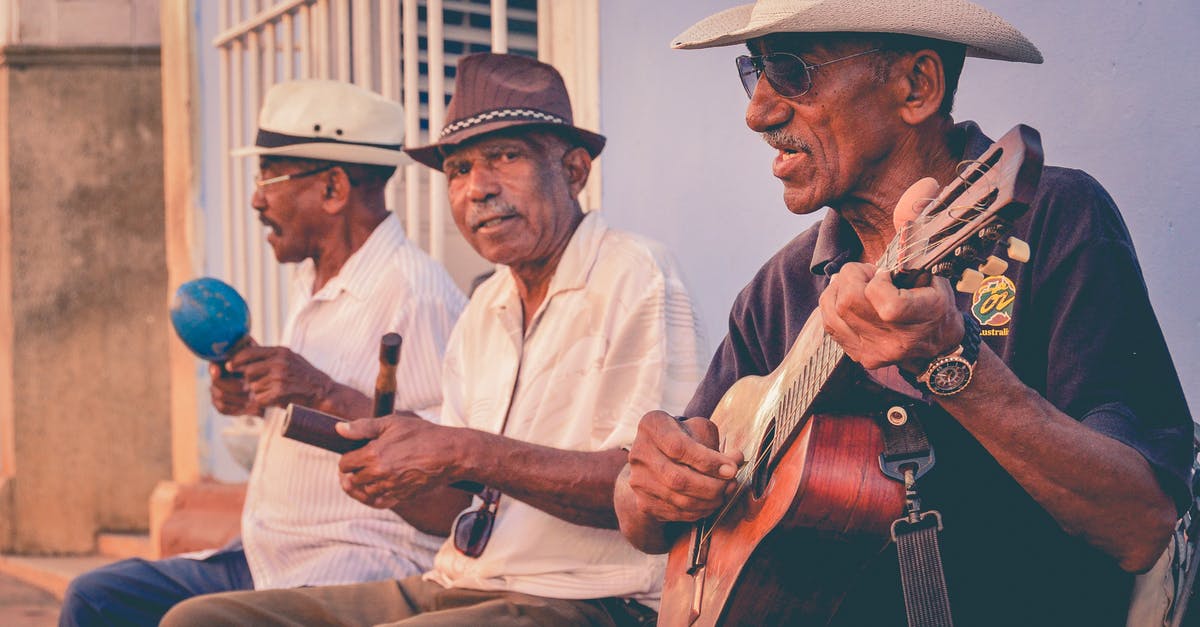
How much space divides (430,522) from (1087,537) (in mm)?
1979

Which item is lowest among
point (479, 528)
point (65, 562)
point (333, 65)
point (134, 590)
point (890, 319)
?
point (65, 562)

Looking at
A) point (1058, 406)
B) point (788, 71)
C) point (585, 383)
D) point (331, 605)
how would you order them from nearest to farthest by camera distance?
point (1058, 406), point (788, 71), point (585, 383), point (331, 605)

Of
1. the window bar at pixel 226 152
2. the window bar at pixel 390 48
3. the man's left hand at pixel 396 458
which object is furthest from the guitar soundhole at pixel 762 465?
the window bar at pixel 226 152

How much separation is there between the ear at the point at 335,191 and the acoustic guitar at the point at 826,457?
2205 millimetres

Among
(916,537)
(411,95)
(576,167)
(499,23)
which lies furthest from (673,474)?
(411,95)

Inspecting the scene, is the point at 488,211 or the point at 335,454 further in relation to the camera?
the point at 335,454

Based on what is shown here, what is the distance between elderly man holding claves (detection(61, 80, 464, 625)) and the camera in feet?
13.1

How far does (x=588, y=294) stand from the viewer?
3.48m

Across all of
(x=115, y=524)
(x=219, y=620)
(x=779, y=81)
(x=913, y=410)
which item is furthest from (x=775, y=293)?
(x=115, y=524)

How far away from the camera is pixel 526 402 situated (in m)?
3.49

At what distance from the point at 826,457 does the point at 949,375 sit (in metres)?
0.24

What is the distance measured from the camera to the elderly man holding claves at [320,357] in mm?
4000

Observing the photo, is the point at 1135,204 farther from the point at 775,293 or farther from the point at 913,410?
the point at 913,410

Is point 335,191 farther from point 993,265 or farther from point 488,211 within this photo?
point 993,265
